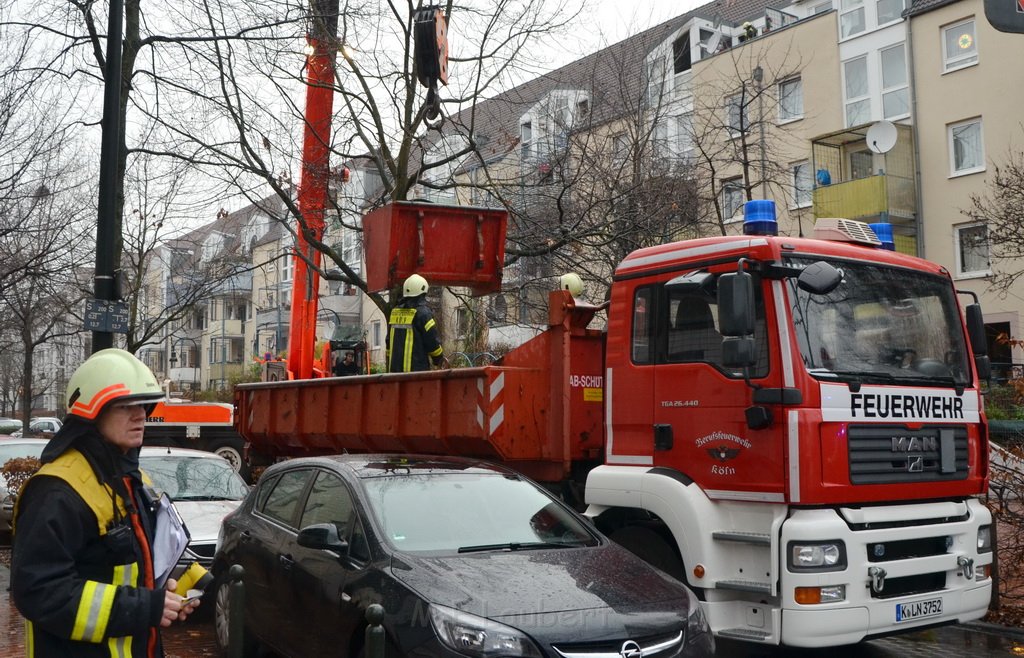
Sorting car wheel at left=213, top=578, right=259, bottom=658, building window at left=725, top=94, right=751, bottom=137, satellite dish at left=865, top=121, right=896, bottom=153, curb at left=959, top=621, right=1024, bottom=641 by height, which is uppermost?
satellite dish at left=865, top=121, right=896, bottom=153

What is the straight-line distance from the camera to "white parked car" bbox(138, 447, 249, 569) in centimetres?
979

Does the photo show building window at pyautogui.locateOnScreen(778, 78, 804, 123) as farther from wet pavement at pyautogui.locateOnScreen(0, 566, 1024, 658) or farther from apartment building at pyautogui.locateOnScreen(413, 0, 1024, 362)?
wet pavement at pyautogui.locateOnScreen(0, 566, 1024, 658)

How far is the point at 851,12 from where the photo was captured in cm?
2958

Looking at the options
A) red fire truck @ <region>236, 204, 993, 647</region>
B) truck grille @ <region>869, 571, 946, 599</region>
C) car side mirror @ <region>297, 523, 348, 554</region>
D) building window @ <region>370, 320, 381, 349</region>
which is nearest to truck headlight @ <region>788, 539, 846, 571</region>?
red fire truck @ <region>236, 204, 993, 647</region>

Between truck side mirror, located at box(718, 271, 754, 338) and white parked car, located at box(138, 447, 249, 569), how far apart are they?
18.0ft

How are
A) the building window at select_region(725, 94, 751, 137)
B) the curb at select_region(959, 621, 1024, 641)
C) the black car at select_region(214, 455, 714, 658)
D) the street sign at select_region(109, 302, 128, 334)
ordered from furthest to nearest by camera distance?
the building window at select_region(725, 94, 751, 137) < the street sign at select_region(109, 302, 128, 334) < the curb at select_region(959, 621, 1024, 641) < the black car at select_region(214, 455, 714, 658)

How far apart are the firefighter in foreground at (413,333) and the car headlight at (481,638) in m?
5.20

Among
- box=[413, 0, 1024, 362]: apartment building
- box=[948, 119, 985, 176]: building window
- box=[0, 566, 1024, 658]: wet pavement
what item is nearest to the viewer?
box=[0, 566, 1024, 658]: wet pavement

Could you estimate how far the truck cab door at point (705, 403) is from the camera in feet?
20.7

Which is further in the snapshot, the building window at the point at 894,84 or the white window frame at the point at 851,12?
the white window frame at the point at 851,12

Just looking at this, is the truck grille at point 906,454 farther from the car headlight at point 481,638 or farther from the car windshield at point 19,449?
the car windshield at point 19,449

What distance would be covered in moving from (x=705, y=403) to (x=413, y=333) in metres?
3.90

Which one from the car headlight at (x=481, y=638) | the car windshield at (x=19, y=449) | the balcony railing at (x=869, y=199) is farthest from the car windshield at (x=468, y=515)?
the balcony railing at (x=869, y=199)

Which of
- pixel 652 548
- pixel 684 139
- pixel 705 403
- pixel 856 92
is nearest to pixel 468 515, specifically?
pixel 652 548
